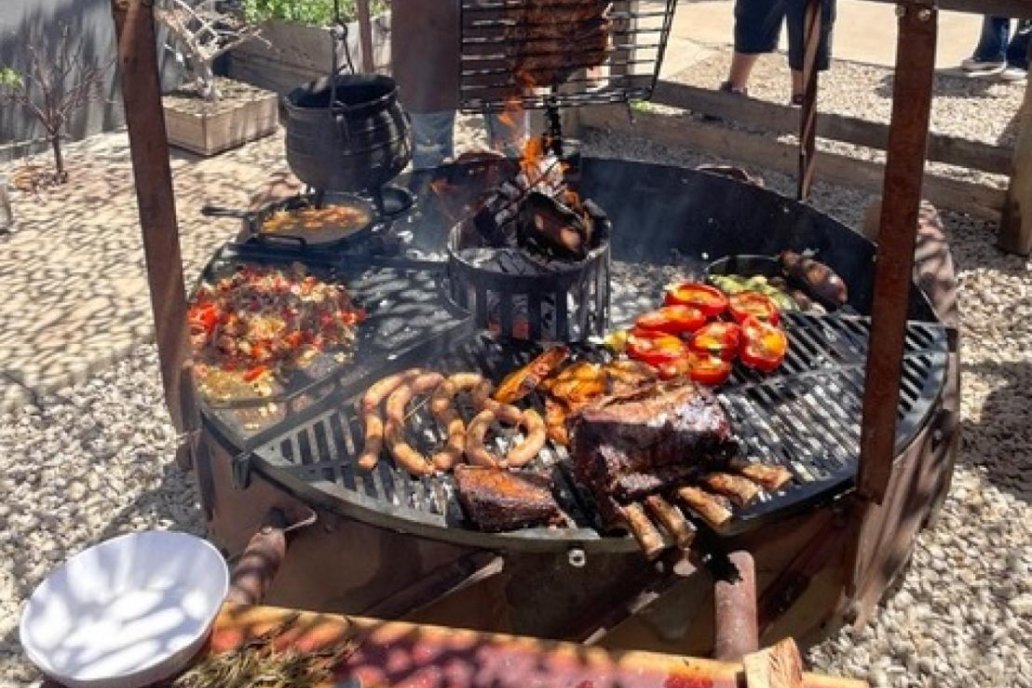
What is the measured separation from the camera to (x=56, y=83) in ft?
28.5

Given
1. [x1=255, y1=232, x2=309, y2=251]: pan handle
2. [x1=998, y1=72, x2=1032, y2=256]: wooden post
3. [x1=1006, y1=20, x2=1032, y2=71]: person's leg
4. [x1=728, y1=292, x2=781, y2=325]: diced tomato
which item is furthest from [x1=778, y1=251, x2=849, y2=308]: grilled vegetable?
[x1=1006, y1=20, x2=1032, y2=71]: person's leg

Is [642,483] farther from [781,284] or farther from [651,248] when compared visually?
[651,248]

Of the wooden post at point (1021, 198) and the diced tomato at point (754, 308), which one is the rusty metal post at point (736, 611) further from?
the wooden post at point (1021, 198)

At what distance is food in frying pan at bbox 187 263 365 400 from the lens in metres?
4.03

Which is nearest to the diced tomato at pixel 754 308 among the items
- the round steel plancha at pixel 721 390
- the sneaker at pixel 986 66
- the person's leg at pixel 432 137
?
the round steel plancha at pixel 721 390

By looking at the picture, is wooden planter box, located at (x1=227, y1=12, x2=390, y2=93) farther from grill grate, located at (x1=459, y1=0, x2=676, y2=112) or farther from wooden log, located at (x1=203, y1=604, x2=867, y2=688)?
wooden log, located at (x1=203, y1=604, x2=867, y2=688)

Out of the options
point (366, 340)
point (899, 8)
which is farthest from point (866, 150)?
point (899, 8)

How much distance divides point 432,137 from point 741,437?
412cm

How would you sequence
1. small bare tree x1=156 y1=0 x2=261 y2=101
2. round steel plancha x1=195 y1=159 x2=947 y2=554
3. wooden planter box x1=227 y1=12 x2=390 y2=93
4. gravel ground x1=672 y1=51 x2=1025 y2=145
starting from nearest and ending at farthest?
round steel plancha x1=195 y1=159 x2=947 y2=554 → small bare tree x1=156 y1=0 x2=261 y2=101 → gravel ground x1=672 y1=51 x2=1025 y2=145 → wooden planter box x1=227 y1=12 x2=390 y2=93

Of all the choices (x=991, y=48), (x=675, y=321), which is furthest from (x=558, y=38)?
(x=991, y=48)

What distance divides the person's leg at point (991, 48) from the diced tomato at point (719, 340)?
321 inches

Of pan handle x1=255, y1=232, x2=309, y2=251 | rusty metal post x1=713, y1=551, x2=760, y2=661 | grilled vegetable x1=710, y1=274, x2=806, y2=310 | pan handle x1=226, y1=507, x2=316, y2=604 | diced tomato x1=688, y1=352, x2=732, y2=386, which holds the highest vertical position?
pan handle x1=255, y1=232, x2=309, y2=251

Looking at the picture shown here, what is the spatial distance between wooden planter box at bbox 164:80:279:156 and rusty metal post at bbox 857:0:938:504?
7.16m

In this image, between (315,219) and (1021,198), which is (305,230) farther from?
(1021,198)
